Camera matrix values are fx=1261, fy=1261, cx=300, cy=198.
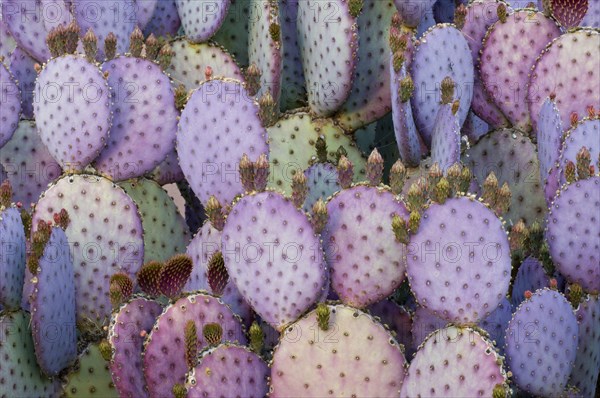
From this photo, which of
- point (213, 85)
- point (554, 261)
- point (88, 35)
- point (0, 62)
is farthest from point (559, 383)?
point (0, 62)

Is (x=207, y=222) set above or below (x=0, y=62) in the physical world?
below

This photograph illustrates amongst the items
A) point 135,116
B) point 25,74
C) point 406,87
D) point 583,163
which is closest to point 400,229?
point 583,163

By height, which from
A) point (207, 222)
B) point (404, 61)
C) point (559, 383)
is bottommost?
point (559, 383)

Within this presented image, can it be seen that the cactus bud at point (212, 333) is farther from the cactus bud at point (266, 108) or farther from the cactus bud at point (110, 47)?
the cactus bud at point (110, 47)

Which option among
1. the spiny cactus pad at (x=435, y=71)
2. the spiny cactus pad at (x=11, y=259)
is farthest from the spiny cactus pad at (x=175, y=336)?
the spiny cactus pad at (x=435, y=71)

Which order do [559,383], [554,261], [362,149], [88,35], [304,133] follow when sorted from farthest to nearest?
[362,149] < [304,133] < [88,35] < [554,261] < [559,383]

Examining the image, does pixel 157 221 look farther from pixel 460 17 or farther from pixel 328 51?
pixel 460 17

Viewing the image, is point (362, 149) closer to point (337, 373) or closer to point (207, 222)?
point (207, 222)
